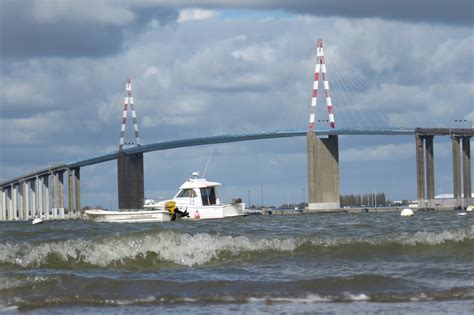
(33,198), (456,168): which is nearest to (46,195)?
(33,198)

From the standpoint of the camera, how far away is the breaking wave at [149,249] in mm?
23312

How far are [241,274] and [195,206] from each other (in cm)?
4144

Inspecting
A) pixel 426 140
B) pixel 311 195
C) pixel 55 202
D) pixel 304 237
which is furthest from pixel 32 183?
pixel 304 237

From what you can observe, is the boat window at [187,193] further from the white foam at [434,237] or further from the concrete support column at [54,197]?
the concrete support column at [54,197]

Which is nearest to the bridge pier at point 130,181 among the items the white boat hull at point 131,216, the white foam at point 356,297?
the white boat hull at point 131,216

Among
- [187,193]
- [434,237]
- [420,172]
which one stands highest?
[420,172]

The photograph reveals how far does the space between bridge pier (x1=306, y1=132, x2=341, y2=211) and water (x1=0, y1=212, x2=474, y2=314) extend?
8173 cm

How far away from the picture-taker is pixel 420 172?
11200 centimetres

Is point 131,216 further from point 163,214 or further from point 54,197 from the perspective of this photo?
point 54,197

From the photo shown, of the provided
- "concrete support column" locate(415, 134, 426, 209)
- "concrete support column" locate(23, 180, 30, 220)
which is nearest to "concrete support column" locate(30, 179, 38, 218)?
"concrete support column" locate(23, 180, 30, 220)

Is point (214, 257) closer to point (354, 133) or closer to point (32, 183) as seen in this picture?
point (354, 133)

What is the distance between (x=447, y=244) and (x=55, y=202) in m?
119

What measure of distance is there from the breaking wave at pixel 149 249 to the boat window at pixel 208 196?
3710 centimetres

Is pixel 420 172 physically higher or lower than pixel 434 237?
higher
